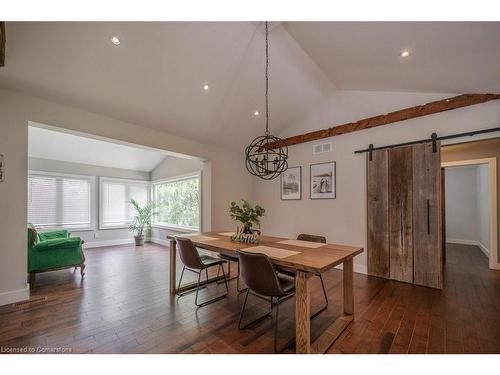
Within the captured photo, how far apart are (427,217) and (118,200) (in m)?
7.21

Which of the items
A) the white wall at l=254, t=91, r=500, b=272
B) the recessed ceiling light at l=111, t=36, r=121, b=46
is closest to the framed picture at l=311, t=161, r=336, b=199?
the white wall at l=254, t=91, r=500, b=272

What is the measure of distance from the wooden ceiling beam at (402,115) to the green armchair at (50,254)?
14.4 ft

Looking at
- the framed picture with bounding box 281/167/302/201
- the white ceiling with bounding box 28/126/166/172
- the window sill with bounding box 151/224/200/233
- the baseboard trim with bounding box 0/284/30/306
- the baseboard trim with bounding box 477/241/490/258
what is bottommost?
the baseboard trim with bounding box 477/241/490/258

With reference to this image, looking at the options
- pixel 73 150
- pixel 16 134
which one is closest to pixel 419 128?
pixel 16 134

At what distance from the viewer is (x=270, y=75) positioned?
336 centimetres

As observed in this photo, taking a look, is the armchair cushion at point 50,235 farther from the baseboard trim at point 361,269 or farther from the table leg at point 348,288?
the baseboard trim at point 361,269

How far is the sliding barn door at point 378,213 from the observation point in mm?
3486

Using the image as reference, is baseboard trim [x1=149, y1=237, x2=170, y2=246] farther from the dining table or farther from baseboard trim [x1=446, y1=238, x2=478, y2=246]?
baseboard trim [x1=446, y1=238, x2=478, y2=246]

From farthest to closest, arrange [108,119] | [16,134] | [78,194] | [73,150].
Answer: [78,194]
[73,150]
[108,119]
[16,134]

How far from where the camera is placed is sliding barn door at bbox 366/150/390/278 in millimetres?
3486

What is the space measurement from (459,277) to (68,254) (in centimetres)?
612

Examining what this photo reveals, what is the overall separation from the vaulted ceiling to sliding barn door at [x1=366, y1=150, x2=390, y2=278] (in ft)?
3.73

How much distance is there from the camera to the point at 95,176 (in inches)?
238
